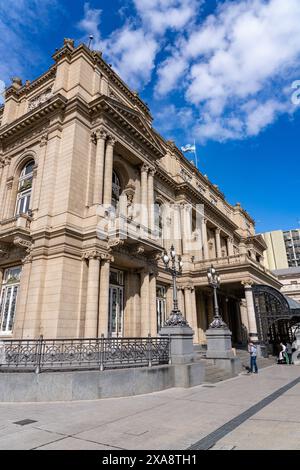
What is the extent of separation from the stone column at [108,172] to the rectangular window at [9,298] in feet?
20.5

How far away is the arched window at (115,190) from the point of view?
2038cm

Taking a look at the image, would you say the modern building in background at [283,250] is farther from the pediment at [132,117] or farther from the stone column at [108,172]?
the stone column at [108,172]

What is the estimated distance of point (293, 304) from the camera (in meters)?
27.5

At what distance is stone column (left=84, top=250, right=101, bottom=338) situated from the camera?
14.6 m

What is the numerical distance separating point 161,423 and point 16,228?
A: 40.7 feet

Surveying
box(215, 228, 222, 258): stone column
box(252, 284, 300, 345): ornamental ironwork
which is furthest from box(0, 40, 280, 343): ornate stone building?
box(215, 228, 222, 258): stone column

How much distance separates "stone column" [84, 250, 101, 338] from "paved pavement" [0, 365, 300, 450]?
563 centimetres

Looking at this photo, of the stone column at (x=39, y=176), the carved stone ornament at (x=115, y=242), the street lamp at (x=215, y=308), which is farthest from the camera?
the stone column at (x=39, y=176)

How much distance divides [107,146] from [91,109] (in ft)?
7.82

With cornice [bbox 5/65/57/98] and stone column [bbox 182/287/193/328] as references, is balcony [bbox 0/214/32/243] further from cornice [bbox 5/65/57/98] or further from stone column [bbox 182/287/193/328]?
stone column [bbox 182/287/193/328]

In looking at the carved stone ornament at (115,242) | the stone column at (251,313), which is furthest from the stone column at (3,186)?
the stone column at (251,313)

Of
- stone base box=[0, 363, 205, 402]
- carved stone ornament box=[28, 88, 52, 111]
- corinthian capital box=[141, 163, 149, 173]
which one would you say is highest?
carved stone ornament box=[28, 88, 52, 111]

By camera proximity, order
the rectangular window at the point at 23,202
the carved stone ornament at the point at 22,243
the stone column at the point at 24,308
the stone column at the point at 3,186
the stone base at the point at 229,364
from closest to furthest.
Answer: the stone column at the point at 24,308 < the stone base at the point at 229,364 < the carved stone ornament at the point at 22,243 < the rectangular window at the point at 23,202 < the stone column at the point at 3,186

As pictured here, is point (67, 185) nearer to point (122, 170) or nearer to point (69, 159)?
point (69, 159)
